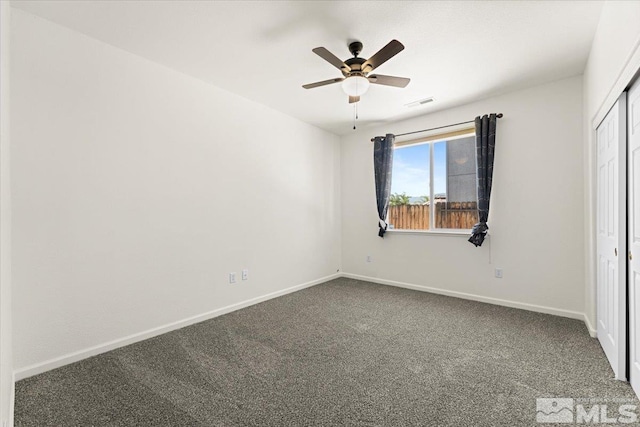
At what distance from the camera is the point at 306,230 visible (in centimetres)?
454

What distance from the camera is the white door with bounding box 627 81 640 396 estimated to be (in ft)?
5.61

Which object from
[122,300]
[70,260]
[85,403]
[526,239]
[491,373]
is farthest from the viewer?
[526,239]

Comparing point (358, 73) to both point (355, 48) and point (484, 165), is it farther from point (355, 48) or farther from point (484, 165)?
point (484, 165)

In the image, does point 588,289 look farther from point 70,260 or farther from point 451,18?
point 70,260

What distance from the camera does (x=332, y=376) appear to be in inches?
79.7

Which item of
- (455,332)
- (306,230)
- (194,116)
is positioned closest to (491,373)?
(455,332)

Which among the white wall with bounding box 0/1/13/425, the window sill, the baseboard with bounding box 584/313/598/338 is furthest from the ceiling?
the baseboard with bounding box 584/313/598/338

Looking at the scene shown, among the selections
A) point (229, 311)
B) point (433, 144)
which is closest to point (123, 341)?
point (229, 311)

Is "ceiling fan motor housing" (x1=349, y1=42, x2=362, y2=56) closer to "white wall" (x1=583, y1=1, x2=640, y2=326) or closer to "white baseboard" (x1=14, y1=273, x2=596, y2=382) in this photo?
"white wall" (x1=583, y1=1, x2=640, y2=326)

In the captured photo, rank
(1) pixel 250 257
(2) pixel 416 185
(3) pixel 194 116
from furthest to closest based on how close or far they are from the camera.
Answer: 1. (2) pixel 416 185
2. (1) pixel 250 257
3. (3) pixel 194 116

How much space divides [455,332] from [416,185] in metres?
2.33

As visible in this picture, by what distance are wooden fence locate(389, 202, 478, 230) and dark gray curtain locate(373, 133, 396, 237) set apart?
220mm

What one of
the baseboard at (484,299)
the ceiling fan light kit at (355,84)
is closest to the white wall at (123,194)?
the ceiling fan light kit at (355,84)

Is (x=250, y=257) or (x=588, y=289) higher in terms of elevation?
(x=250, y=257)
